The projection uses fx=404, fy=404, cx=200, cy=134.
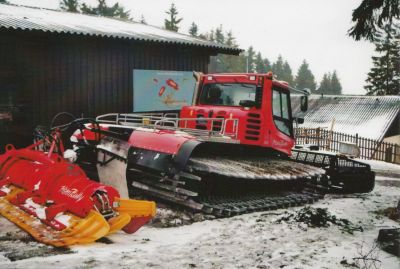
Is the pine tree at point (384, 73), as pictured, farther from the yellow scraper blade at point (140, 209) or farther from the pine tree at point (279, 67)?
the pine tree at point (279, 67)

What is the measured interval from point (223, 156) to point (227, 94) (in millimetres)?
1694

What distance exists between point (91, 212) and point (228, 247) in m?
1.81

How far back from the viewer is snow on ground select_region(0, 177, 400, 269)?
4.33 metres

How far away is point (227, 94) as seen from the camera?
9.02m

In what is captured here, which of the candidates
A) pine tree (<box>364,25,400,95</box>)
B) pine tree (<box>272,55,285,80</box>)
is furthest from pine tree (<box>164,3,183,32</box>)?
pine tree (<box>272,55,285,80</box>)

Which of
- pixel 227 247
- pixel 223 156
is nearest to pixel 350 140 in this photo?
pixel 223 156

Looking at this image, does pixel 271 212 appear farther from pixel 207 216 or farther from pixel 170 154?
pixel 170 154

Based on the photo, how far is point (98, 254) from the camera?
14.6 feet

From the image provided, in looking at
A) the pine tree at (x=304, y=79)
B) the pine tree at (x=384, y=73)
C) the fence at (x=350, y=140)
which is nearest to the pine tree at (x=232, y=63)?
the pine tree at (x=304, y=79)

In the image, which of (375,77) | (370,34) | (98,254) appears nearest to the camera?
(98,254)

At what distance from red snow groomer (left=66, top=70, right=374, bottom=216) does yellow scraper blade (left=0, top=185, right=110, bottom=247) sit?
5.36 ft

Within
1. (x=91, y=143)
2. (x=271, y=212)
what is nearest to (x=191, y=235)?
(x=271, y=212)

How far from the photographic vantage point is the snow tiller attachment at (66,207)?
16.4 feet

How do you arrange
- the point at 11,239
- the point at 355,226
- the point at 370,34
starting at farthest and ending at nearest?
the point at 370,34
the point at 355,226
the point at 11,239
